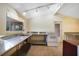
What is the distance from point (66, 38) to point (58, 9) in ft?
2.03

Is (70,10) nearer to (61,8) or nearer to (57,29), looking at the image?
(61,8)

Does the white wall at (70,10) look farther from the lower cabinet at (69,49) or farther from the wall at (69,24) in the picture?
the lower cabinet at (69,49)

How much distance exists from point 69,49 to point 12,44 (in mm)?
1154

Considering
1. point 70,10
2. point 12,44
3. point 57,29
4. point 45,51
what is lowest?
point 45,51

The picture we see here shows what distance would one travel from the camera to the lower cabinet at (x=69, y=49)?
2525 mm

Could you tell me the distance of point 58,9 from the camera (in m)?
2.62

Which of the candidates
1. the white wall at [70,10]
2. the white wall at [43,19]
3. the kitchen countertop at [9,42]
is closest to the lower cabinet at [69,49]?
the white wall at [43,19]

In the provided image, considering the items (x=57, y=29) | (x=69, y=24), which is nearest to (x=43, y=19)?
(x=57, y=29)

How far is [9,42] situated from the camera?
2.60m

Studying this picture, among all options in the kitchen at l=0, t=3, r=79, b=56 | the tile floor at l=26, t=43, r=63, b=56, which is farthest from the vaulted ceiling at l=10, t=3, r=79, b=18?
the tile floor at l=26, t=43, r=63, b=56

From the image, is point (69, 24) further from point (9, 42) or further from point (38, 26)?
point (9, 42)

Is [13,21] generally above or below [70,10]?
below

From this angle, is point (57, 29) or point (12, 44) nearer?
Answer: point (12, 44)

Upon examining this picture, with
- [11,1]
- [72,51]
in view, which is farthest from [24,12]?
[72,51]
